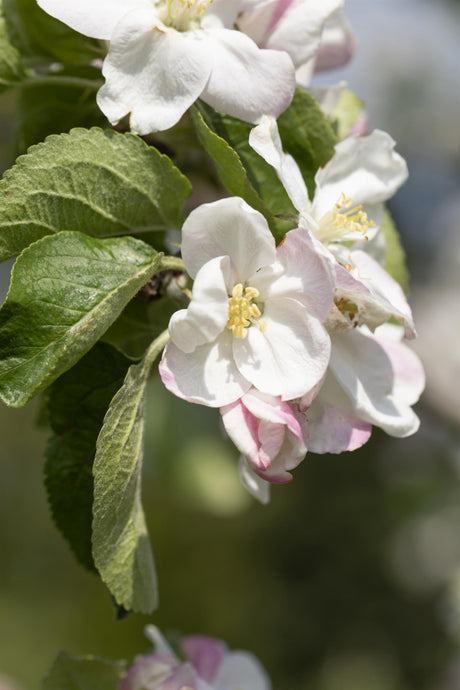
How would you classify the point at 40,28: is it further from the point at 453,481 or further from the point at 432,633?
the point at 432,633

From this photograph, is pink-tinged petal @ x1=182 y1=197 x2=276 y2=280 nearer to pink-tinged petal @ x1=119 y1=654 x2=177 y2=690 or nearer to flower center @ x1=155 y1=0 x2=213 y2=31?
flower center @ x1=155 y1=0 x2=213 y2=31

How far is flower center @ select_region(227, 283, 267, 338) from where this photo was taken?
2.17 feet

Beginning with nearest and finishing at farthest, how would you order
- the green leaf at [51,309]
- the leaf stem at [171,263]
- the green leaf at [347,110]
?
the green leaf at [51,309] < the leaf stem at [171,263] < the green leaf at [347,110]

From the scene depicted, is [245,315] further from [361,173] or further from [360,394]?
[361,173]

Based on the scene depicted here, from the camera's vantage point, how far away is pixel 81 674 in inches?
35.4

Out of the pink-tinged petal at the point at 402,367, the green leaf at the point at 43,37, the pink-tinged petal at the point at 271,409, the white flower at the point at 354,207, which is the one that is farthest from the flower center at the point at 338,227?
the green leaf at the point at 43,37

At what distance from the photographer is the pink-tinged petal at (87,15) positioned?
26.6 inches

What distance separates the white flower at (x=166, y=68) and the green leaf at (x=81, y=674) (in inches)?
23.9

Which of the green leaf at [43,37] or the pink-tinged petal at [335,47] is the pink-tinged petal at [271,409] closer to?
the green leaf at [43,37]

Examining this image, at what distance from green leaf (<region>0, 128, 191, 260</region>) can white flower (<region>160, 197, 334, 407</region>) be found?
90 millimetres

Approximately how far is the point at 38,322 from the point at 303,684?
284 centimetres

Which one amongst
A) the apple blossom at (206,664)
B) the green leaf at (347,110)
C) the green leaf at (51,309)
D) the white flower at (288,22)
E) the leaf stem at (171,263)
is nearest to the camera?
the green leaf at (51,309)

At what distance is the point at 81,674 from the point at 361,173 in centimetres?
65

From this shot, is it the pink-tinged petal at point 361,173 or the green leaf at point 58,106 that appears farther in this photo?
the green leaf at point 58,106
